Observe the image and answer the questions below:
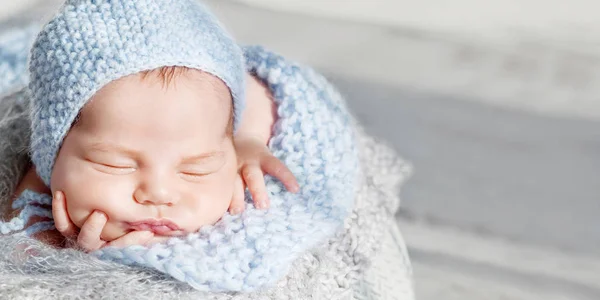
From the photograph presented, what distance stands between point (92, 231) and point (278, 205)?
210 mm

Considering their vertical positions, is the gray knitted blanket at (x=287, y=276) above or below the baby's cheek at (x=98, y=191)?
below

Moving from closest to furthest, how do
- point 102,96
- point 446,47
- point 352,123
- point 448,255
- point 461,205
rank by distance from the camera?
point 102,96
point 352,123
point 448,255
point 461,205
point 446,47

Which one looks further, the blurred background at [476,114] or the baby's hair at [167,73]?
the blurred background at [476,114]

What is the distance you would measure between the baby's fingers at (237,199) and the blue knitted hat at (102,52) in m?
0.09

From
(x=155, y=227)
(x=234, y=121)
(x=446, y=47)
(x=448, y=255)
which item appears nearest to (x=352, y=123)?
(x=234, y=121)

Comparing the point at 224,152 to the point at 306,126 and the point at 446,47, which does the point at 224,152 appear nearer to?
the point at 306,126

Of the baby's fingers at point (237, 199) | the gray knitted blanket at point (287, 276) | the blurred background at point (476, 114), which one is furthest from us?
the blurred background at point (476, 114)

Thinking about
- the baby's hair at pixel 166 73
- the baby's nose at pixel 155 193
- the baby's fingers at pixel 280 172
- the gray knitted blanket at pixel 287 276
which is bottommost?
the gray knitted blanket at pixel 287 276

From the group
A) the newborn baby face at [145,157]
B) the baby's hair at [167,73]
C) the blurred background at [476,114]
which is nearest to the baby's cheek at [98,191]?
the newborn baby face at [145,157]

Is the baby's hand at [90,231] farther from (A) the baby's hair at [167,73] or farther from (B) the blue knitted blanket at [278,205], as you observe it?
(A) the baby's hair at [167,73]

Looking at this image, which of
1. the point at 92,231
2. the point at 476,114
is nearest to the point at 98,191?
the point at 92,231

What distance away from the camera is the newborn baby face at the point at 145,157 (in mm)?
894

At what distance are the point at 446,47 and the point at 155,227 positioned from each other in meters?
1.26

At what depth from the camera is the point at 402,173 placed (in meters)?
1.23
